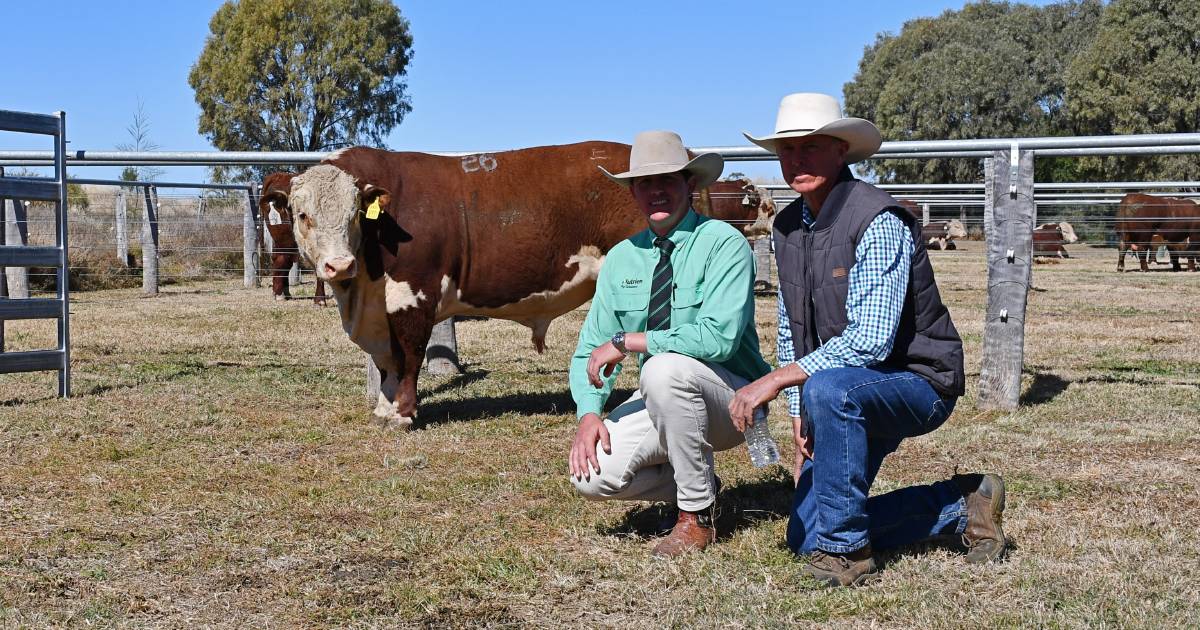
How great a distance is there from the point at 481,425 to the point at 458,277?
97 centimetres

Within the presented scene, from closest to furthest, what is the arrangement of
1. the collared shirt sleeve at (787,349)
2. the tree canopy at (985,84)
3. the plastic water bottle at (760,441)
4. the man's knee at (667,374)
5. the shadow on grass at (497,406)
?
the plastic water bottle at (760,441)
the man's knee at (667,374)
the collared shirt sleeve at (787,349)
the shadow on grass at (497,406)
the tree canopy at (985,84)

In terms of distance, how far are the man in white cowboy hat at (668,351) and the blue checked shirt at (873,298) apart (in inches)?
18.4

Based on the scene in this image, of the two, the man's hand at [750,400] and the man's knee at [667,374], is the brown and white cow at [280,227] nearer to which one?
the man's knee at [667,374]

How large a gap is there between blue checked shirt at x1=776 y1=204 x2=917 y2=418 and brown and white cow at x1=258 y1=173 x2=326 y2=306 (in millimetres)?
4511

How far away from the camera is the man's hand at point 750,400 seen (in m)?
3.53

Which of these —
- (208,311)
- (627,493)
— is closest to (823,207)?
(627,493)

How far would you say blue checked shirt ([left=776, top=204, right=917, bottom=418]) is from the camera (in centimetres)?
352

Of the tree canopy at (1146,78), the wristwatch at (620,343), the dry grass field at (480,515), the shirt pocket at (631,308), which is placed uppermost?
the tree canopy at (1146,78)

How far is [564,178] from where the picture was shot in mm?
7375

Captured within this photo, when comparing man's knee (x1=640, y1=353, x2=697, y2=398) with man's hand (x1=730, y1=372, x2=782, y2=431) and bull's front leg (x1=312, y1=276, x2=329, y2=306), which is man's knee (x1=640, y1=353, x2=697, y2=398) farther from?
bull's front leg (x1=312, y1=276, x2=329, y2=306)

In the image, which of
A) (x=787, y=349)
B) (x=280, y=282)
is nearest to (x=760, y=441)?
(x=787, y=349)

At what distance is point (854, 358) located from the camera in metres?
3.56

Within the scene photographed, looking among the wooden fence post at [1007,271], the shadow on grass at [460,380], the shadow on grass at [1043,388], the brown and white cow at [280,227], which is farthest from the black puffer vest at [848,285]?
the shadow on grass at [460,380]

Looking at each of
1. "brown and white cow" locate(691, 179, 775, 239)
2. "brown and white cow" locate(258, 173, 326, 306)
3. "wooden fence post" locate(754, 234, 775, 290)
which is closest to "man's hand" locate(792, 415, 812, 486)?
"brown and white cow" locate(258, 173, 326, 306)
